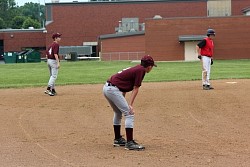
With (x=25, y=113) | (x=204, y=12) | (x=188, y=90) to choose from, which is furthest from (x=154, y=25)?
(x=25, y=113)

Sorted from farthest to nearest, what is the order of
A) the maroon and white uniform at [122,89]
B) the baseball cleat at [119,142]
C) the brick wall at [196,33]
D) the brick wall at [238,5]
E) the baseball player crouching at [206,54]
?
the brick wall at [238,5] < the brick wall at [196,33] < the baseball player crouching at [206,54] < the baseball cleat at [119,142] < the maroon and white uniform at [122,89]

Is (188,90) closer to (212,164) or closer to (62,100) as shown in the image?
(62,100)

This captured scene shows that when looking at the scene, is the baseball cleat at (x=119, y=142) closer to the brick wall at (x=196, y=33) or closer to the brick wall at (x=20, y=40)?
the brick wall at (x=196, y=33)

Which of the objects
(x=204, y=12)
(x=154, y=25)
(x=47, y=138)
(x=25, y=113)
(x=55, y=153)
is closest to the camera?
(x=55, y=153)

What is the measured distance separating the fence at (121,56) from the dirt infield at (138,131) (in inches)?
1993

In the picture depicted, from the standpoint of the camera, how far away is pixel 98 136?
10.4 metres

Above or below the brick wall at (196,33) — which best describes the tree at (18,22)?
above

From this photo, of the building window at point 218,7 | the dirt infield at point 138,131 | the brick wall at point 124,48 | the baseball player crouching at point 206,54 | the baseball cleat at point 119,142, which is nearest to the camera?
the dirt infield at point 138,131

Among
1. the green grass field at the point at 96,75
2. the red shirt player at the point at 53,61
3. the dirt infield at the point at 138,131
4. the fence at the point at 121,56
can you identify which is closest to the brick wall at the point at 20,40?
the fence at the point at 121,56

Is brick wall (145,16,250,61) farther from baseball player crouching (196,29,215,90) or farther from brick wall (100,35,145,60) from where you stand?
baseball player crouching (196,29,215,90)

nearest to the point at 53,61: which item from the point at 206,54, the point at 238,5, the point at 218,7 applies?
the point at 206,54

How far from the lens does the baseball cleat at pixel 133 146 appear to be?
8992mm

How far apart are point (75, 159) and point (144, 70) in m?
1.81

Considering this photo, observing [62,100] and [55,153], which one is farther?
[62,100]
